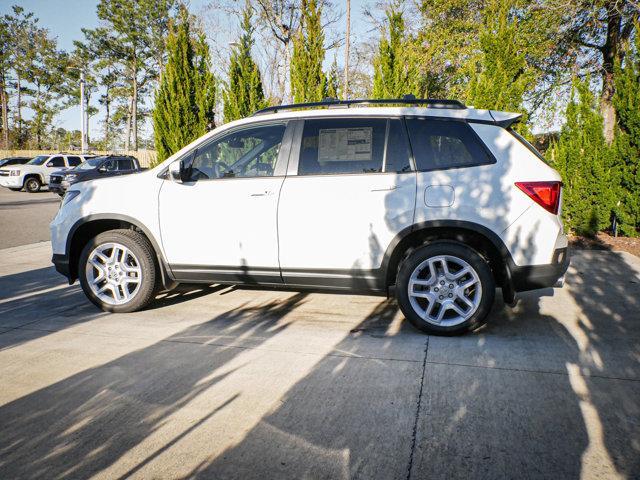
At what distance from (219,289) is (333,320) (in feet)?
6.01

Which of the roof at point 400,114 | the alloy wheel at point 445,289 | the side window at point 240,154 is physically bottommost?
the alloy wheel at point 445,289

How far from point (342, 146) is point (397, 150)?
50 centimetres

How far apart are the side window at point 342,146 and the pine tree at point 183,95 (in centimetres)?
965

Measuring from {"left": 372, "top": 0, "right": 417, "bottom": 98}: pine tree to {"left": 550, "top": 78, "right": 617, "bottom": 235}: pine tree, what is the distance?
4.29 meters

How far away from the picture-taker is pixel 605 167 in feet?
28.4

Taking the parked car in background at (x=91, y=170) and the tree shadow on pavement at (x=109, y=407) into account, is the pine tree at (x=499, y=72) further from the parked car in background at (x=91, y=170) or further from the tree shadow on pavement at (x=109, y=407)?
the parked car in background at (x=91, y=170)

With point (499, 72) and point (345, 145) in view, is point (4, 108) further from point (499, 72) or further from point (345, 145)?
point (345, 145)

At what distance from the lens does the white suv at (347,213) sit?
3.88m

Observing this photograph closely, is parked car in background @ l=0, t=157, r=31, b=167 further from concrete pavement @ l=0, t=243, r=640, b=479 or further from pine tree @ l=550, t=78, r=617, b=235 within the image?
pine tree @ l=550, t=78, r=617, b=235

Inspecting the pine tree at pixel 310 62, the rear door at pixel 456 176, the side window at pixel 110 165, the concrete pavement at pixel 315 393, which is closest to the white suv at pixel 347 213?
the rear door at pixel 456 176

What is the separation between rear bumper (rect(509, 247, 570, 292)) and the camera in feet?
12.6

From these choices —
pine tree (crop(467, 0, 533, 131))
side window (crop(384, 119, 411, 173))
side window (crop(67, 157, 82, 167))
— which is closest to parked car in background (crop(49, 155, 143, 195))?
side window (crop(67, 157, 82, 167))

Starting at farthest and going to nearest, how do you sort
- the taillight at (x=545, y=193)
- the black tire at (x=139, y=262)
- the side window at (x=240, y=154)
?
the black tire at (x=139, y=262) → the side window at (x=240, y=154) → the taillight at (x=545, y=193)

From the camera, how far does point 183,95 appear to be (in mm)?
13125
